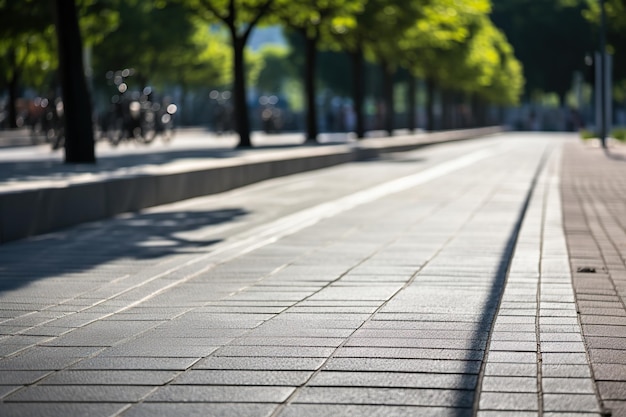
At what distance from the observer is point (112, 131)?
32.9m

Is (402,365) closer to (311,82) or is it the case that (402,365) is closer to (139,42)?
(311,82)

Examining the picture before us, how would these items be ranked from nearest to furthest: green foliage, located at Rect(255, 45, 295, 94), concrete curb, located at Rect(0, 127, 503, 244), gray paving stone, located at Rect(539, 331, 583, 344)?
gray paving stone, located at Rect(539, 331, 583, 344), concrete curb, located at Rect(0, 127, 503, 244), green foliage, located at Rect(255, 45, 295, 94)

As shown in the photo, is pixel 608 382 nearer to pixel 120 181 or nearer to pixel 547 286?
pixel 547 286

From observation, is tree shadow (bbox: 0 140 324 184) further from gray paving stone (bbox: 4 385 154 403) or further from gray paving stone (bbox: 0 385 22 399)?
gray paving stone (bbox: 4 385 154 403)

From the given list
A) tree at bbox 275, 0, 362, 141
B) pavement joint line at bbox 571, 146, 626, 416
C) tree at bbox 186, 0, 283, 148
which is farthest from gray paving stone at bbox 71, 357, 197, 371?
tree at bbox 275, 0, 362, 141

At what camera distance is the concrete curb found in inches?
508

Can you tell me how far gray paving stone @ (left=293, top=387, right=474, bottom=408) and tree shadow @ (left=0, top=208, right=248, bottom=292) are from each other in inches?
162

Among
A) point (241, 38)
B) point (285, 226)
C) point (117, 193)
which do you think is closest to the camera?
point (285, 226)

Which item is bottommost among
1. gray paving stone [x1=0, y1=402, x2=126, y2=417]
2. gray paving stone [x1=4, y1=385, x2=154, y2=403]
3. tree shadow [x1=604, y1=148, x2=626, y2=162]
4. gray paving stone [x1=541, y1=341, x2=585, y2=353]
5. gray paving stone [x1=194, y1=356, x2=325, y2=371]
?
tree shadow [x1=604, y1=148, x2=626, y2=162]

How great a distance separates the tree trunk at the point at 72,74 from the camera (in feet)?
63.8

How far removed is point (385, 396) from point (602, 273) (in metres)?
4.42

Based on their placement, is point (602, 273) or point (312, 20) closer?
point (602, 273)

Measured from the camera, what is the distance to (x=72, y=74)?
64.0 feet

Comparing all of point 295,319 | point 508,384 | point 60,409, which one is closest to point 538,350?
point 508,384
